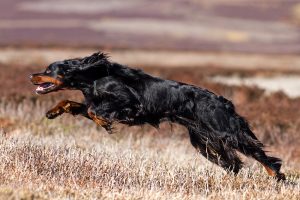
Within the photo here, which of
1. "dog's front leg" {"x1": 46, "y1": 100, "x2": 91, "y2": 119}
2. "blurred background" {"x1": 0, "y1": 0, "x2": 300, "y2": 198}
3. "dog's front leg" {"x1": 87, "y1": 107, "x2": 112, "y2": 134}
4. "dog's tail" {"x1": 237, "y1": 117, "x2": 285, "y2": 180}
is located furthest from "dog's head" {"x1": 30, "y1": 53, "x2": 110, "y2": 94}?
"blurred background" {"x1": 0, "y1": 0, "x2": 300, "y2": 198}

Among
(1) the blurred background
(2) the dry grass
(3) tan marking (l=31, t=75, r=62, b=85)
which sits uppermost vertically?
(3) tan marking (l=31, t=75, r=62, b=85)

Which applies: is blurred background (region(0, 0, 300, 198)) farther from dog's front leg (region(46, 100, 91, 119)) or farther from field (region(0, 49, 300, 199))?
dog's front leg (region(46, 100, 91, 119))

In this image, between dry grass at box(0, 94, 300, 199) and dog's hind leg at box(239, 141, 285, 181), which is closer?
dry grass at box(0, 94, 300, 199)

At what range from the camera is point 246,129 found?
9.16 meters

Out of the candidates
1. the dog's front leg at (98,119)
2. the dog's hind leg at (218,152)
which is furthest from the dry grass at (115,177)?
the dog's front leg at (98,119)

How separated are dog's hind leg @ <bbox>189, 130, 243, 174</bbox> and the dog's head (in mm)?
1284

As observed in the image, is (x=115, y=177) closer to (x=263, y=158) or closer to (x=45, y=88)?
(x=45, y=88)

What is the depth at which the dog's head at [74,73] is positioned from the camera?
8.95 metres

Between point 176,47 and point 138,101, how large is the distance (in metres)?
40.8

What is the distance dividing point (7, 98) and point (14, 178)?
841 centimetres

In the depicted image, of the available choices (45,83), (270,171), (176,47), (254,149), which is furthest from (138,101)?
(176,47)

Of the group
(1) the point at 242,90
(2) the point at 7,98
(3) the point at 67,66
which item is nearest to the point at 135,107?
(3) the point at 67,66

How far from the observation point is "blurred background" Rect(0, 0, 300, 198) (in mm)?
15281

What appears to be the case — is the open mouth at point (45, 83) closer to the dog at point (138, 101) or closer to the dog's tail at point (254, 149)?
the dog at point (138, 101)
